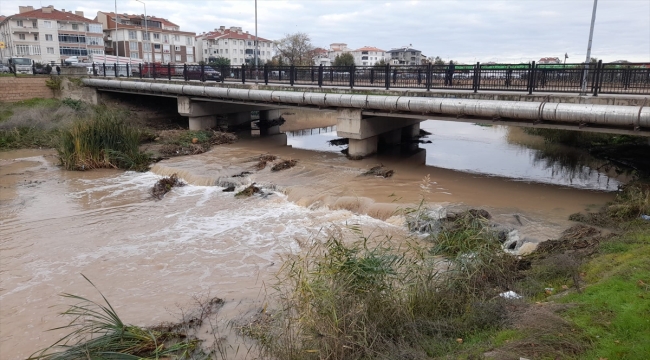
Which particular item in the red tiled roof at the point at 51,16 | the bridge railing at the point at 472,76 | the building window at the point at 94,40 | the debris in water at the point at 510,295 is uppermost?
the red tiled roof at the point at 51,16

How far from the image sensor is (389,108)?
54.7ft

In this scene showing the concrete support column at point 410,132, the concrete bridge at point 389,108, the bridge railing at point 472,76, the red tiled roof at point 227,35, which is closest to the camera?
the concrete bridge at point 389,108

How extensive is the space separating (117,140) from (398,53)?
11338 centimetres

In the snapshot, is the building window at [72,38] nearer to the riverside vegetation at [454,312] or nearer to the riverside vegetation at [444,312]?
the riverside vegetation at [444,312]

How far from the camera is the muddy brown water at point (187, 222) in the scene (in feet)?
27.6

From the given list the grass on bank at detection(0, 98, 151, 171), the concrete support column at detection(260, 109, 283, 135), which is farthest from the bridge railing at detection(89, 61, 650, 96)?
the grass on bank at detection(0, 98, 151, 171)

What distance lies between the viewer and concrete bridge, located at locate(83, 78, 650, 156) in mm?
12406

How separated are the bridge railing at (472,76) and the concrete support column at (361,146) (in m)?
2.26

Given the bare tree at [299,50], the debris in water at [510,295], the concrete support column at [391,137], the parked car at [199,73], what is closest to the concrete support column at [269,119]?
the parked car at [199,73]

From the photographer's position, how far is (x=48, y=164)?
1941 centimetres

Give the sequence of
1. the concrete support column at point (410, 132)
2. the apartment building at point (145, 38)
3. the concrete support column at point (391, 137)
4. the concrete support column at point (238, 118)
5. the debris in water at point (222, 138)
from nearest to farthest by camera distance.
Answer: the concrete support column at point (391, 137), the debris in water at point (222, 138), the concrete support column at point (410, 132), the concrete support column at point (238, 118), the apartment building at point (145, 38)

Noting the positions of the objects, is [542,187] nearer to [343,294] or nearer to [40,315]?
[343,294]

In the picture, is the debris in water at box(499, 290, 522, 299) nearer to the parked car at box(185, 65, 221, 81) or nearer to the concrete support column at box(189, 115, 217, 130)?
the concrete support column at box(189, 115, 217, 130)

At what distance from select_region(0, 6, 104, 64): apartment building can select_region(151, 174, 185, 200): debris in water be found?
211ft
